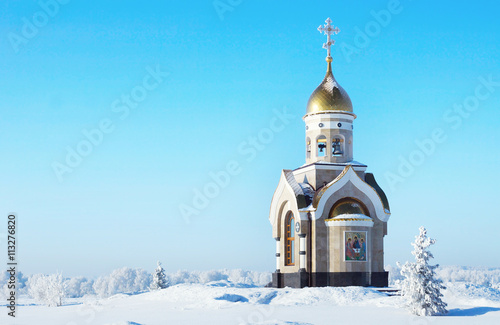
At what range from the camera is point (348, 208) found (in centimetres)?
2498

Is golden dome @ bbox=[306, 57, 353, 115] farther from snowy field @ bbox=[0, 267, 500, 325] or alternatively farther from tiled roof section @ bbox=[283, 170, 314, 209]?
snowy field @ bbox=[0, 267, 500, 325]

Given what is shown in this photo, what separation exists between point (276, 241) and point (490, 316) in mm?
11268

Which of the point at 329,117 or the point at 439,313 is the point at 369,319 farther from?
the point at 329,117

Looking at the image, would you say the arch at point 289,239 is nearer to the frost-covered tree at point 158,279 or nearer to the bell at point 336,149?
the bell at point 336,149

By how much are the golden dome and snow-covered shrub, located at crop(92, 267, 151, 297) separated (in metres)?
30.9

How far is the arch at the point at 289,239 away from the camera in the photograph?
26183 millimetres

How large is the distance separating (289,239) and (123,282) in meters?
32.0

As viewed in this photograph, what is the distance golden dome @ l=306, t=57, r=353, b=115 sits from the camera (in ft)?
87.6

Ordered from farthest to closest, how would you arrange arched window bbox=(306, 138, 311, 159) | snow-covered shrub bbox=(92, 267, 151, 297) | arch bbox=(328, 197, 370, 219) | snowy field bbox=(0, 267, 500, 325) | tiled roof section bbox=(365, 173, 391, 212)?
1. snow-covered shrub bbox=(92, 267, 151, 297)
2. arched window bbox=(306, 138, 311, 159)
3. tiled roof section bbox=(365, 173, 391, 212)
4. arch bbox=(328, 197, 370, 219)
5. snowy field bbox=(0, 267, 500, 325)

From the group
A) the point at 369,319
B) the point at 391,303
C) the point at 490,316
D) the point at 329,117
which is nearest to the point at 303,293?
the point at 391,303

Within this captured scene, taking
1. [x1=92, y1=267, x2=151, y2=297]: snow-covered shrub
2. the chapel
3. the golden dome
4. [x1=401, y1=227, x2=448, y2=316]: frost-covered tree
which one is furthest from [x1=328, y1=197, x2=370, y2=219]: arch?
[x1=92, y1=267, x2=151, y2=297]: snow-covered shrub

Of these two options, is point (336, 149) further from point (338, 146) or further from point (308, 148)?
point (308, 148)

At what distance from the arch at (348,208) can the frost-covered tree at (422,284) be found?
7001mm

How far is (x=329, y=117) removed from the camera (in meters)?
26.6
